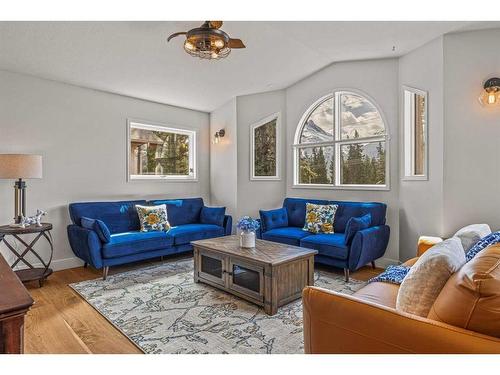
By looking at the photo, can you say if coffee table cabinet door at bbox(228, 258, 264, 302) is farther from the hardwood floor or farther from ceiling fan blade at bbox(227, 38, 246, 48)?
ceiling fan blade at bbox(227, 38, 246, 48)

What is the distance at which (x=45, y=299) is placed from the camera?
3.03 metres

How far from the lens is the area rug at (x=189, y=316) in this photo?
7.18 feet

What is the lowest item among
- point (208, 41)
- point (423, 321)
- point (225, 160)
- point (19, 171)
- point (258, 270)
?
Answer: point (258, 270)

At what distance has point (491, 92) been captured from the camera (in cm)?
308

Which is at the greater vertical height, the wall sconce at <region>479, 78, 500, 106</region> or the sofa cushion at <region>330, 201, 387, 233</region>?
the wall sconce at <region>479, 78, 500, 106</region>

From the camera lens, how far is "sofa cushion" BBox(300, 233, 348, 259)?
3.51m

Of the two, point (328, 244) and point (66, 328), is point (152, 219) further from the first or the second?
point (328, 244)

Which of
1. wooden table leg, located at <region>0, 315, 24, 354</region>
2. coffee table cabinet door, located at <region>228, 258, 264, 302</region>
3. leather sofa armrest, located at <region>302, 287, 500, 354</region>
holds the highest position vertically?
wooden table leg, located at <region>0, 315, 24, 354</region>

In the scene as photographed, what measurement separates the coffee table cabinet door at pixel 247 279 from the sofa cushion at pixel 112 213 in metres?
2.00

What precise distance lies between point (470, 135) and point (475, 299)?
2.80 metres

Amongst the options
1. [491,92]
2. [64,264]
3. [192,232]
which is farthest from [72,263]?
[491,92]

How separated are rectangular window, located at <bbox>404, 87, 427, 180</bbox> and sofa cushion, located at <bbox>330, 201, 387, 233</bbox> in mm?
528

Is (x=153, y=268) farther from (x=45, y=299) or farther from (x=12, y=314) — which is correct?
(x=12, y=314)

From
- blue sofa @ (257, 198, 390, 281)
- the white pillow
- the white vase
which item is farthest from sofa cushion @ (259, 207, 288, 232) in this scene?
the white pillow
